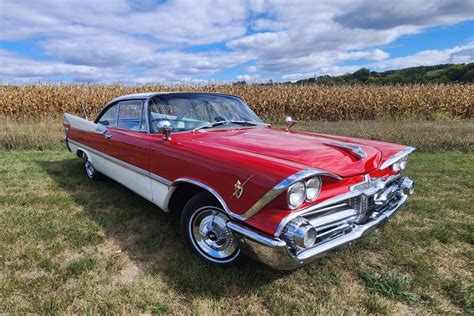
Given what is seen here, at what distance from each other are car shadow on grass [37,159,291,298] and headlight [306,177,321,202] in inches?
34.8

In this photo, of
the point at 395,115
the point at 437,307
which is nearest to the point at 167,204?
the point at 437,307

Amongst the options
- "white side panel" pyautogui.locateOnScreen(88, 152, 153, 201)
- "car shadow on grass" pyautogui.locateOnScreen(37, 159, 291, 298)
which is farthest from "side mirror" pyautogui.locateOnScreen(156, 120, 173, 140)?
"car shadow on grass" pyautogui.locateOnScreen(37, 159, 291, 298)

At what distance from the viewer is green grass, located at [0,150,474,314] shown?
93.6 inches

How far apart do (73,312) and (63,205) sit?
7.84 ft

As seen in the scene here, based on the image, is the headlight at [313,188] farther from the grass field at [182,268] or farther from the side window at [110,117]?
the side window at [110,117]

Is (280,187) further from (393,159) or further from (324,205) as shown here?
(393,159)

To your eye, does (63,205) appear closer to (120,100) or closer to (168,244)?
(120,100)

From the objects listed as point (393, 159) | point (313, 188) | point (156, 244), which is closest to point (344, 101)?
point (393, 159)

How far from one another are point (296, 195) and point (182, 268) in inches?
51.4

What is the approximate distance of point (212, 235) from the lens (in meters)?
2.79

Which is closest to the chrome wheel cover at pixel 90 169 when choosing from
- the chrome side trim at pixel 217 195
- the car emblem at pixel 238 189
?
the chrome side trim at pixel 217 195

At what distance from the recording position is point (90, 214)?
4.04m

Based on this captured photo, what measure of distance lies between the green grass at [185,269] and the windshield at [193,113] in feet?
3.91

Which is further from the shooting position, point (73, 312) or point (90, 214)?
point (90, 214)
